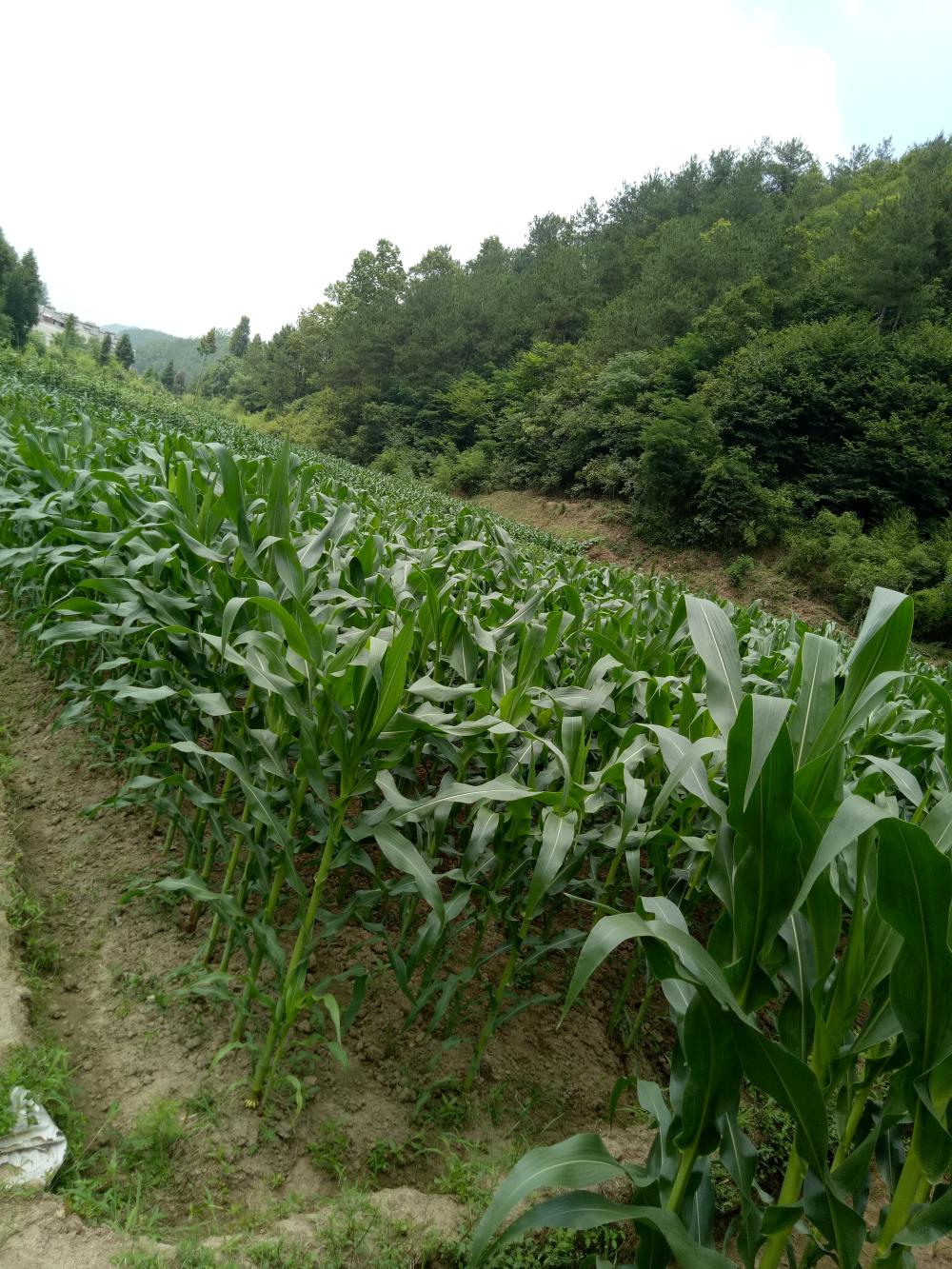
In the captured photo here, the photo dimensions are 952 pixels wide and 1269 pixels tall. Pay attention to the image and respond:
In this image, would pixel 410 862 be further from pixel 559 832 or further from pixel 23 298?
pixel 23 298

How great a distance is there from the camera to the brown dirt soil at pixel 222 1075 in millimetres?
1608

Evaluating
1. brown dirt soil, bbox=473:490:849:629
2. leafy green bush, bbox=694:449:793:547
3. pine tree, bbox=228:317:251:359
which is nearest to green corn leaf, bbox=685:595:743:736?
brown dirt soil, bbox=473:490:849:629

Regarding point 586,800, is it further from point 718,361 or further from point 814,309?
point 814,309

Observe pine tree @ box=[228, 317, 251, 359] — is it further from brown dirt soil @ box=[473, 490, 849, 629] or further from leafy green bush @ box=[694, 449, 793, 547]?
leafy green bush @ box=[694, 449, 793, 547]

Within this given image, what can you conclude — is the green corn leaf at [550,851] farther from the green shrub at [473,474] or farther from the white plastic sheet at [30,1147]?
the green shrub at [473,474]

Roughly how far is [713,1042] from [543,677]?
1621mm

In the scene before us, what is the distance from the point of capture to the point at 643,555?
21344 millimetres

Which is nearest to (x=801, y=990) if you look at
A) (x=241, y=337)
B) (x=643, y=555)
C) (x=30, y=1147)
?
(x=30, y=1147)

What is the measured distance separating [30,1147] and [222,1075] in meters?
0.48

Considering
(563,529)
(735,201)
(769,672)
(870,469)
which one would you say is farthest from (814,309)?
(769,672)

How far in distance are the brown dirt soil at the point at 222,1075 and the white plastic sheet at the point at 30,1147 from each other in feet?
0.24

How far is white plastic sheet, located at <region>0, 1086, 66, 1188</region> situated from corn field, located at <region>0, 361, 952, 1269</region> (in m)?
0.45

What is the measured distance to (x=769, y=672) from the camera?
10.7ft

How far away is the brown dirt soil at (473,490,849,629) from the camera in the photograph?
58.7 ft
